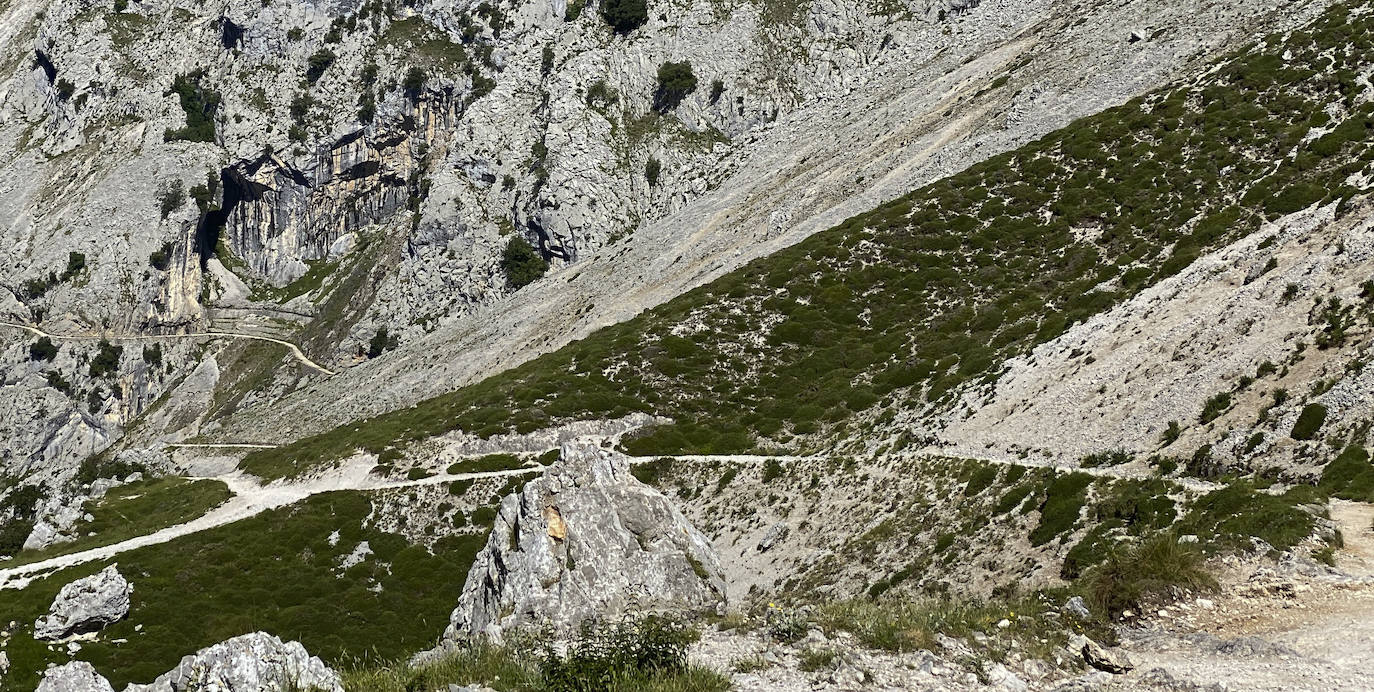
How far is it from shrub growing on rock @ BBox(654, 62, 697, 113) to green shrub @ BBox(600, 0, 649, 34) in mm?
14259

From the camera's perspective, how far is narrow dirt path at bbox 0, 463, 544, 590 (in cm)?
6794

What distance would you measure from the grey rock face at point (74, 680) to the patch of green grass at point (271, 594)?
28957 millimetres

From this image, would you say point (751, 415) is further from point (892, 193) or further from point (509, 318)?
point (509, 318)

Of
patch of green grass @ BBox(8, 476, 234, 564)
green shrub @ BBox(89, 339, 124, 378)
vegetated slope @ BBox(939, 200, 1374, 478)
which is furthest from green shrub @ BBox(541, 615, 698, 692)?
green shrub @ BBox(89, 339, 124, 378)

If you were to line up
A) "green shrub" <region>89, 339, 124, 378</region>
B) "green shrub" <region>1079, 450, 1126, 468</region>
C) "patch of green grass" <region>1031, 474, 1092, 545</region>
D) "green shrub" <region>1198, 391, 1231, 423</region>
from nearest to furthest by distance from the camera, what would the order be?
"patch of green grass" <region>1031, 474, 1092, 545</region>, "green shrub" <region>1198, 391, 1231, 423</region>, "green shrub" <region>1079, 450, 1126, 468</region>, "green shrub" <region>89, 339, 124, 378</region>

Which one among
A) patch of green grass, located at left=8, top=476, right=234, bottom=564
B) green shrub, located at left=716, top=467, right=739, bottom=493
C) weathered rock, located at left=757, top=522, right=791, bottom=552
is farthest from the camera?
patch of green grass, located at left=8, top=476, right=234, bottom=564

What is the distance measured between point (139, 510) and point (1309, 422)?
293ft

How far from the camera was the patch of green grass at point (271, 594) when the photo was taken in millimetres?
53812

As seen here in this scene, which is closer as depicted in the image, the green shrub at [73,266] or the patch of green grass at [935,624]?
the patch of green grass at [935,624]

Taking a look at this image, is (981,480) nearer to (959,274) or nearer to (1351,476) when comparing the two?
(1351,476)

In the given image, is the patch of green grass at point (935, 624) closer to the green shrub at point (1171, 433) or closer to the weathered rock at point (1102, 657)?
the weathered rock at point (1102, 657)

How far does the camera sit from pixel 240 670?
18625 millimetres

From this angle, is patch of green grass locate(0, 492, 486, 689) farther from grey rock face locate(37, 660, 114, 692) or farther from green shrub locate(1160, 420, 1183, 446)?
green shrub locate(1160, 420, 1183, 446)

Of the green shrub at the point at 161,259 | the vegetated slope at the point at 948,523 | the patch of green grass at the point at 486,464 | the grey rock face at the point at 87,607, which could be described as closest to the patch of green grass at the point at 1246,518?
the vegetated slope at the point at 948,523
